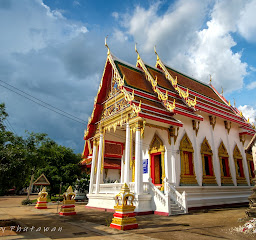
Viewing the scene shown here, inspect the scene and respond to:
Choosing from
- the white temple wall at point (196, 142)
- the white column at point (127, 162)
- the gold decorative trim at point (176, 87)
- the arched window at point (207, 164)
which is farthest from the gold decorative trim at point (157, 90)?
the arched window at point (207, 164)

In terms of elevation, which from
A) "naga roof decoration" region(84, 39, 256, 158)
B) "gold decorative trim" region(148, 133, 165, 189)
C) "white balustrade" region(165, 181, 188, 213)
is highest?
"naga roof decoration" region(84, 39, 256, 158)

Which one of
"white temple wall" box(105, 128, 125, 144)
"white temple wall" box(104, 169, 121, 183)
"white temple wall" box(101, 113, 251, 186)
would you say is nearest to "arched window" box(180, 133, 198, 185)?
"white temple wall" box(101, 113, 251, 186)

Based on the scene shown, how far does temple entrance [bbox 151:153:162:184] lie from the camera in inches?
460

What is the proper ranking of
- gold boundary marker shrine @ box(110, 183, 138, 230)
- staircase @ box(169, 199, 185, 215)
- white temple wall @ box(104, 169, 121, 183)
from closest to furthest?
gold boundary marker shrine @ box(110, 183, 138, 230), staircase @ box(169, 199, 185, 215), white temple wall @ box(104, 169, 121, 183)

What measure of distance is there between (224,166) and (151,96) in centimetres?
687

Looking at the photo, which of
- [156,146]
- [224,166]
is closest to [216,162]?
[224,166]

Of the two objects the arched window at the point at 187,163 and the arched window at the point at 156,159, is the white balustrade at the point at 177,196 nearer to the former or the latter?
the arched window at the point at 187,163

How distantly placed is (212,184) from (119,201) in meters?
7.22

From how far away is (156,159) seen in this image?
12.1 meters

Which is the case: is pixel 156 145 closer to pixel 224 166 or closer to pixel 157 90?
pixel 157 90

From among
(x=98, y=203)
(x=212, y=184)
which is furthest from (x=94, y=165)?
(x=212, y=184)

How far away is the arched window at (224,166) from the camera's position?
1314 cm

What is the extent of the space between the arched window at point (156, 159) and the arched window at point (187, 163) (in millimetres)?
1154

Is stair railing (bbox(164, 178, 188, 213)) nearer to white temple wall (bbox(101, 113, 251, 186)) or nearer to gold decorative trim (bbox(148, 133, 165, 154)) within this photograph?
white temple wall (bbox(101, 113, 251, 186))
